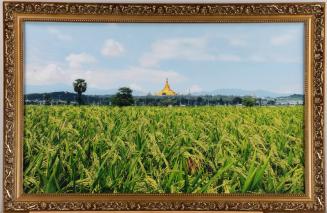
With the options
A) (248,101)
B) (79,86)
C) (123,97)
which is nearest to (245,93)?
(248,101)

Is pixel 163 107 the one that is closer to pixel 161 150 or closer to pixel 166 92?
pixel 166 92

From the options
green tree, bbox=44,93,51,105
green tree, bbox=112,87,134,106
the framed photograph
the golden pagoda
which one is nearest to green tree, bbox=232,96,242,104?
the framed photograph

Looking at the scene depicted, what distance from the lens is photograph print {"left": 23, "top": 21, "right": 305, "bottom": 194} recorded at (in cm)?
196

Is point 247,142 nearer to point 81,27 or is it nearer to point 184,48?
point 184,48

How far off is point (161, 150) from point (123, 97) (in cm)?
28

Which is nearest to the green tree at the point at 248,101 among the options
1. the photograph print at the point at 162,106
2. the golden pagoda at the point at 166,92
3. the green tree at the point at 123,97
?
the photograph print at the point at 162,106

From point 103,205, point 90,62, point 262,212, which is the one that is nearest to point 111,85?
point 90,62

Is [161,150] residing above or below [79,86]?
below

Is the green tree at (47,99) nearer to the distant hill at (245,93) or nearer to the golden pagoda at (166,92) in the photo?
the golden pagoda at (166,92)

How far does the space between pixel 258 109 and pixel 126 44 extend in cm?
62

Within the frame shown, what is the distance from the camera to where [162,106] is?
1977 mm

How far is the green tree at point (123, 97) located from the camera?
6.46 feet

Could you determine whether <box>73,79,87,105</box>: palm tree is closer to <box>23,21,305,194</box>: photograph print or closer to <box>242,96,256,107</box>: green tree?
<box>23,21,305,194</box>: photograph print

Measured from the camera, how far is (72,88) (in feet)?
6.43
